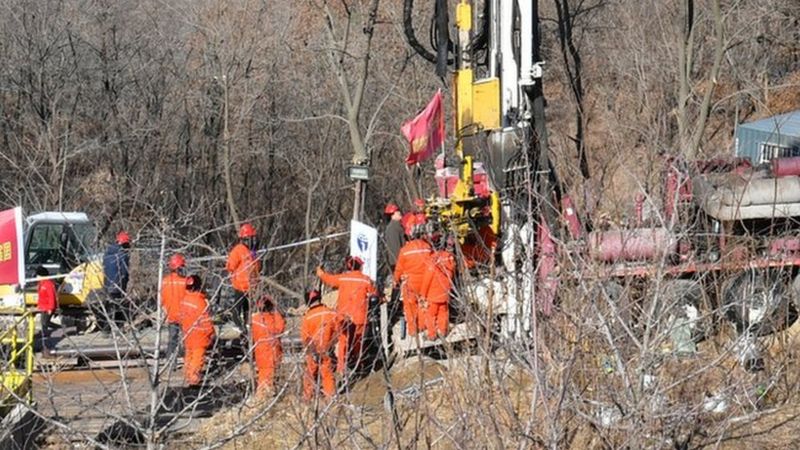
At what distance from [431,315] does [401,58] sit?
20504mm

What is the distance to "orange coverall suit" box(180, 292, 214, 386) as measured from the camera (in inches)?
527

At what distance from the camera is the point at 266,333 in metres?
12.8

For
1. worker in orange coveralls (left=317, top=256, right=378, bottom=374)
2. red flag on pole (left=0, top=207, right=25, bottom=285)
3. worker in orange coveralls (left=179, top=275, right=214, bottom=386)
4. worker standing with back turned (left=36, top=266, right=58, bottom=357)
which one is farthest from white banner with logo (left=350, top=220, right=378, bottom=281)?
red flag on pole (left=0, top=207, right=25, bottom=285)

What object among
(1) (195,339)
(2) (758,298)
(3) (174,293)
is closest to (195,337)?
(1) (195,339)

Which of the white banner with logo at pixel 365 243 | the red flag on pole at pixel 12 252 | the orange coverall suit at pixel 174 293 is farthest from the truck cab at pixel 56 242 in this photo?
the red flag on pole at pixel 12 252

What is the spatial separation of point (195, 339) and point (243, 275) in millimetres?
978

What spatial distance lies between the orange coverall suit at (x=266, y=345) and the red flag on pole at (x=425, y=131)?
19.9 feet

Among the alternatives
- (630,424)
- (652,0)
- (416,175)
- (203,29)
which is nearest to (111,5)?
(203,29)

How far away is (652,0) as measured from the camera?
34.7m

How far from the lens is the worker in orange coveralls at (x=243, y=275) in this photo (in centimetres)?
1299

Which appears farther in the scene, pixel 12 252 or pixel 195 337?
pixel 195 337

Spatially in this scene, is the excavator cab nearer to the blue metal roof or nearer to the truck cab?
the truck cab

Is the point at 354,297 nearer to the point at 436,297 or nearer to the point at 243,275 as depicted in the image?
the point at 436,297

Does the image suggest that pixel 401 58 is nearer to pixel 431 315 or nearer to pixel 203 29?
pixel 203 29
